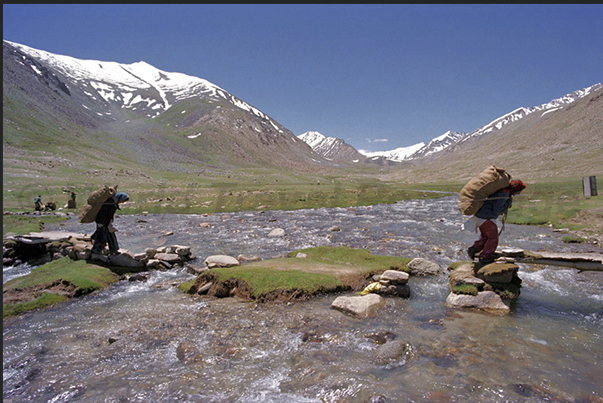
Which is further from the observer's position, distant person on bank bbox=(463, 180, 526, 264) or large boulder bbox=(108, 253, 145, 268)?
large boulder bbox=(108, 253, 145, 268)

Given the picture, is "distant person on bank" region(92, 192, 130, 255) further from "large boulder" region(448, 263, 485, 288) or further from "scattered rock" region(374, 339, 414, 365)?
"large boulder" region(448, 263, 485, 288)

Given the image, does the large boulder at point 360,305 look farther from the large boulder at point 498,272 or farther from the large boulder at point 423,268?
the large boulder at point 423,268

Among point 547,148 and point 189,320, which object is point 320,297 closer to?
point 189,320

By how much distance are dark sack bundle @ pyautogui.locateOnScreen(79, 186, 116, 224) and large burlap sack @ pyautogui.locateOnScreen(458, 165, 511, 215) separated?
16.4 m

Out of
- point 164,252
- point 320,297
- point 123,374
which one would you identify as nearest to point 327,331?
point 320,297

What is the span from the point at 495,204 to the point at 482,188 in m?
0.94

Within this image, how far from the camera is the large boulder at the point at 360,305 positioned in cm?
1149

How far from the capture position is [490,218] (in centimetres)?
1287

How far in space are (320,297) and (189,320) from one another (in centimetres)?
505

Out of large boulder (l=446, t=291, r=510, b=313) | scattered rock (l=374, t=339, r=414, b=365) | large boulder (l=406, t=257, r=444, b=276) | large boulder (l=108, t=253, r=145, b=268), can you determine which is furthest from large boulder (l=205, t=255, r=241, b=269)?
large boulder (l=446, t=291, r=510, b=313)

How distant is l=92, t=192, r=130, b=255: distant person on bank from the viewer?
16.8 metres

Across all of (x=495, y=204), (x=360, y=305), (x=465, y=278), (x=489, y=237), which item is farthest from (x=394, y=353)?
(x=495, y=204)

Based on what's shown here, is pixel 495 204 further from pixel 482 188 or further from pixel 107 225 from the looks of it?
pixel 107 225

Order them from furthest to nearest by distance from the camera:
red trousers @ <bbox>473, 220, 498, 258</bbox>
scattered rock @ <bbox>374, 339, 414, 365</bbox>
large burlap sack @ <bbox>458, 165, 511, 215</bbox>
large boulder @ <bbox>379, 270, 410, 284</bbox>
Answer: large boulder @ <bbox>379, 270, 410, 284</bbox>
red trousers @ <bbox>473, 220, 498, 258</bbox>
large burlap sack @ <bbox>458, 165, 511, 215</bbox>
scattered rock @ <bbox>374, 339, 414, 365</bbox>
